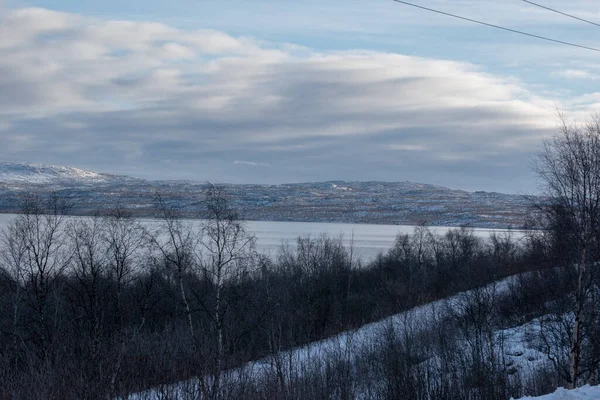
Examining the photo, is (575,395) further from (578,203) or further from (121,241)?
(121,241)

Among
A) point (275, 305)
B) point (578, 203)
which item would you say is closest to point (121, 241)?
point (275, 305)

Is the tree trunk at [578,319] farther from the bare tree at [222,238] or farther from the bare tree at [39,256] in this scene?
the bare tree at [39,256]

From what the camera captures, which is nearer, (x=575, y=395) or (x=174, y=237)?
(x=575, y=395)

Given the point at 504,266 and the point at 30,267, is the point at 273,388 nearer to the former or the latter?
the point at 30,267

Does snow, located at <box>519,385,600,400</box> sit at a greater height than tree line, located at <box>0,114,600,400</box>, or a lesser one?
greater

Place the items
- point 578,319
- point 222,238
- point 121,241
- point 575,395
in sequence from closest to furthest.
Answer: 1. point 575,395
2. point 578,319
3. point 222,238
4. point 121,241

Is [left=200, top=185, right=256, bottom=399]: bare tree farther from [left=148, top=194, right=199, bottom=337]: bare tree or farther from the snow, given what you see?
the snow

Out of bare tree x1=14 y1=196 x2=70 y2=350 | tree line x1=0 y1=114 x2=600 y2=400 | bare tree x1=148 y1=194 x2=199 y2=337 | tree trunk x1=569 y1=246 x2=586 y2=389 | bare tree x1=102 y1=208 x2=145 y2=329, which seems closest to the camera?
tree line x1=0 y1=114 x2=600 y2=400

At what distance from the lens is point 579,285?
21219mm

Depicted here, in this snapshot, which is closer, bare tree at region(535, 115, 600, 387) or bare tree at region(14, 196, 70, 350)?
bare tree at region(535, 115, 600, 387)

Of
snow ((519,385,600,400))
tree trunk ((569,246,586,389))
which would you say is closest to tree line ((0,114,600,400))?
tree trunk ((569,246,586,389))

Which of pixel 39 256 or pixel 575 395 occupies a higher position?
pixel 575 395

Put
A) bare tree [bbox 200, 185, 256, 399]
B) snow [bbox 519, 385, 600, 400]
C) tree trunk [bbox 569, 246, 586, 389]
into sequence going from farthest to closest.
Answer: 1. bare tree [bbox 200, 185, 256, 399]
2. tree trunk [bbox 569, 246, 586, 389]
3. snow [bbox 519, 385, 600, 400]

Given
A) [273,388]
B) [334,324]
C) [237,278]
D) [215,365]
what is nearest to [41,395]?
[215,365]
